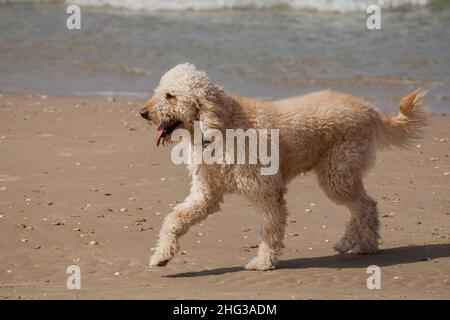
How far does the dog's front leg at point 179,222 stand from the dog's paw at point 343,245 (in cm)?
114

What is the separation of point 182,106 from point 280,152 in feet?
2.87

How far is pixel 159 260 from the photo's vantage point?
7.54 metres

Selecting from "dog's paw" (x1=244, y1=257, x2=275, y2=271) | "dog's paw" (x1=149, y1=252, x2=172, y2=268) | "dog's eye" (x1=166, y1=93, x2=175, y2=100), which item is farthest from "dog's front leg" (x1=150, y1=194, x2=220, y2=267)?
"dog's eye" (x1=166, y1=93, x2=175, y2=100)

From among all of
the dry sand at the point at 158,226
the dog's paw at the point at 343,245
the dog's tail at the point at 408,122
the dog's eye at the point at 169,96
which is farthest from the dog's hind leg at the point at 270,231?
the dog's tail at the point at 408,122

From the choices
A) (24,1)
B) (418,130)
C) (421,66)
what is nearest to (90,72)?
(421,66)

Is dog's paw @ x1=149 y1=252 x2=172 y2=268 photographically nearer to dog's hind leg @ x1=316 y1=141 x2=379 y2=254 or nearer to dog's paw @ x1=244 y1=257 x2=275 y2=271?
dog's paw @ x1=244 y1=257 x2=275 y2=271

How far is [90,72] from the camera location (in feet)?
52.7

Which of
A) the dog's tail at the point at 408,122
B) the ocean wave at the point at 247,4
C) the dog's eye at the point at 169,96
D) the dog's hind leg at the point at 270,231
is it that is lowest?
the dog's hind leg at the point at 270,231

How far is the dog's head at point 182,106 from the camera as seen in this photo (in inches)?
293

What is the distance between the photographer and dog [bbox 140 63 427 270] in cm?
748

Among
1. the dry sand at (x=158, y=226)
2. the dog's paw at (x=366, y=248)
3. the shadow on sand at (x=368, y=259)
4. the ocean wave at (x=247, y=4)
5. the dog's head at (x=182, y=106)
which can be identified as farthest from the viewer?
the ocean wave at (x=247, y=4)

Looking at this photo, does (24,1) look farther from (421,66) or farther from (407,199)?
(407,199)

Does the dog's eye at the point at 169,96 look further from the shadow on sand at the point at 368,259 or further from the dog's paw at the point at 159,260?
the shadow on sand at the point at 368,259

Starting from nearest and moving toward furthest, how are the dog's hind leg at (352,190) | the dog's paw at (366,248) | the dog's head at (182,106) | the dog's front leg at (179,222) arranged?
the dog's head at (182,106), the dog's front leg at (179,222), the dog's hind leg at (352,190), the dog's paw at (366,248)
